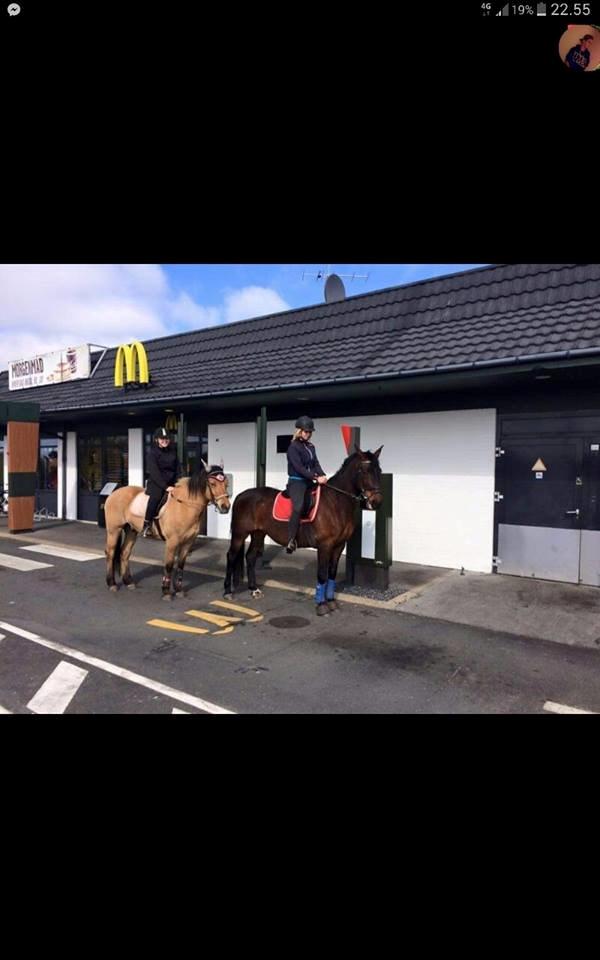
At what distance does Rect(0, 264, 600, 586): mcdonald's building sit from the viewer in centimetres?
770

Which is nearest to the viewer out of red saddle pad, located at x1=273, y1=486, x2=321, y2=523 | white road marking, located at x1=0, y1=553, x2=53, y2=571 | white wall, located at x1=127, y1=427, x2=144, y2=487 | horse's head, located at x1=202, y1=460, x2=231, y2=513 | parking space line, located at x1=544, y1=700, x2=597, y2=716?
parking space line, located at x1=544, y1=700, x2=597, y2=716

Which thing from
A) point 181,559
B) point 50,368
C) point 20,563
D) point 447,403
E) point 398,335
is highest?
point 50,368

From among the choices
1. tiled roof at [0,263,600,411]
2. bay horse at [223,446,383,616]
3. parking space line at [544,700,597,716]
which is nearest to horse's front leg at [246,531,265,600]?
bay horse at [223,446,383,616]

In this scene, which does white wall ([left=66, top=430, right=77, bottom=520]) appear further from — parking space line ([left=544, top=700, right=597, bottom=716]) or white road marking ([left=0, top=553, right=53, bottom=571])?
parking space line ([left=544, top=700, right=597, bottom=716])

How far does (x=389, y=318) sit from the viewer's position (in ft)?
33.8

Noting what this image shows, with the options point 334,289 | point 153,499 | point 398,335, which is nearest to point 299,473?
point 153,499

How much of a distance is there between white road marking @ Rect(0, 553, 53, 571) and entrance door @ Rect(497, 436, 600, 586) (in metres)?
8.82

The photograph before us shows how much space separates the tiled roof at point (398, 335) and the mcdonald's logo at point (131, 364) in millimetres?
365

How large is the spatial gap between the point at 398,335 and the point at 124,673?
7870 mm

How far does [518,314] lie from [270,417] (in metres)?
5.83

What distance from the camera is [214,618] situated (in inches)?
249

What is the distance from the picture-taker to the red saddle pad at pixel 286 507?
6.75m
